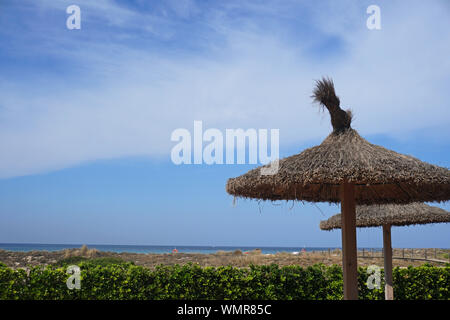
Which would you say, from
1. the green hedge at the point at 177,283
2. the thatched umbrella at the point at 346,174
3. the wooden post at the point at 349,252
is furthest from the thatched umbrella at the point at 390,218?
the wooden post at the point at 349,252

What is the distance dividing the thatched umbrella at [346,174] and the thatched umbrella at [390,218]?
8.57 feet

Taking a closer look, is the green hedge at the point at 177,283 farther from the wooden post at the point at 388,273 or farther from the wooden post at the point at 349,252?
the wooden post at the point at 349,252

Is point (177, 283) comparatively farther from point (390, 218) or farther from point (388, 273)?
point (390, 218)

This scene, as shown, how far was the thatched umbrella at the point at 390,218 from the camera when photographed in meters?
7.85

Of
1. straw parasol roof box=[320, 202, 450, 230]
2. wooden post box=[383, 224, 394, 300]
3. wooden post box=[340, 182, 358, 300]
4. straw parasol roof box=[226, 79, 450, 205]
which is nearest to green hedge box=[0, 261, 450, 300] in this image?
wooden post box=[383, 224, 394, 300]

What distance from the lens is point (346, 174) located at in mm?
4164

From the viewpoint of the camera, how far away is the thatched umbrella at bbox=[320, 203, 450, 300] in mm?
7845

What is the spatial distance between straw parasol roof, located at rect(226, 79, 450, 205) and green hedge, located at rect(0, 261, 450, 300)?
2670mm

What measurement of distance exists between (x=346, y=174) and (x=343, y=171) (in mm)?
46

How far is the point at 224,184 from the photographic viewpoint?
5277 mm

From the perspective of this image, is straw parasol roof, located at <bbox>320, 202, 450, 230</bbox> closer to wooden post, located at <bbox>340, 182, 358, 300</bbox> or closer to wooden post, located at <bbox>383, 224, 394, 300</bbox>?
wooden post, located at <bbox>383, 224, 394, 300</bbox>
